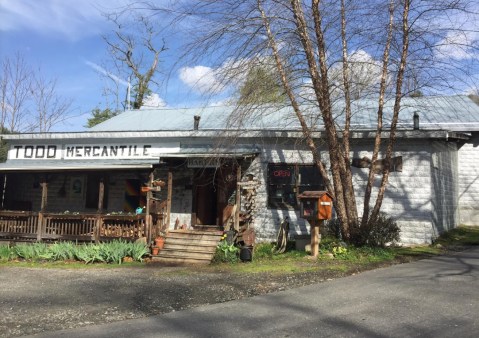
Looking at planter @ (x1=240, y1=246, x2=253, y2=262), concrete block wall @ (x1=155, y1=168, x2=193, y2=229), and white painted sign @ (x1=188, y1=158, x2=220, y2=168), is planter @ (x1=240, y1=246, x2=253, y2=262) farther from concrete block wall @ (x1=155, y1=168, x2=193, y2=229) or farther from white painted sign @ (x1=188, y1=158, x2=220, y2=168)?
concrete block wall @ (x1=155, y1=168, x2=193, y2=229)

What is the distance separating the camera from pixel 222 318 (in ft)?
20.0

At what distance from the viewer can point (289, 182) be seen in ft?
46.9

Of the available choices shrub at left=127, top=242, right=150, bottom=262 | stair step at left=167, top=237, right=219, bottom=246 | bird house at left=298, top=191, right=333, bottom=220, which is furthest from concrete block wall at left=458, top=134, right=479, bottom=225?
shrub at left=127, top=242, right=150, bottom=262

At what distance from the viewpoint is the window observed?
14117mm

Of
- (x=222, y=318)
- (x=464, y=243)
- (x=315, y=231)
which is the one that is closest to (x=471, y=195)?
(x=464, y=243)

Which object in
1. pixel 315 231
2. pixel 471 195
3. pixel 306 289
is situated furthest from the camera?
pixel 471 195

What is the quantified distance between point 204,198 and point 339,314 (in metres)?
9.94

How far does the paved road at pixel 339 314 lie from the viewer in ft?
17.7

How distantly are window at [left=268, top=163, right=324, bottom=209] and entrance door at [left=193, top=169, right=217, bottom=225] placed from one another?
2217 millimetres

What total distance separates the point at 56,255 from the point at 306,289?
7.61 meters

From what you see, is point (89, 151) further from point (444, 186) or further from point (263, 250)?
point (444, 186)

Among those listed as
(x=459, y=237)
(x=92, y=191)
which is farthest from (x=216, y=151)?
(x=459, y=237)

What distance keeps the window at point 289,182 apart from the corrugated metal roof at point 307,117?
1440 millimetres

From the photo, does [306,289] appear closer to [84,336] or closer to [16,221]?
[84,336]
